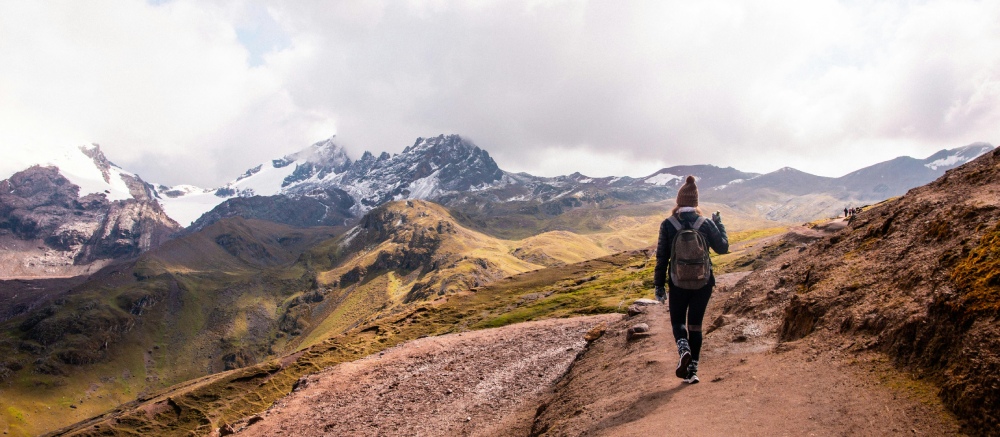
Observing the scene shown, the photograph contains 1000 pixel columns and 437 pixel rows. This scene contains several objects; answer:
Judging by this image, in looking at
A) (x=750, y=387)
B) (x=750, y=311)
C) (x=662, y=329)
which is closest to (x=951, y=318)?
(x=750, y=387)

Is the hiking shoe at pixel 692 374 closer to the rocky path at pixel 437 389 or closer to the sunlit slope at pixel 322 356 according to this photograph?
the rocky path at pixel 437 389

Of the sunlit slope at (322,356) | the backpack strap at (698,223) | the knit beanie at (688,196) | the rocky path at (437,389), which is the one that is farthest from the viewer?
the sunlit slope at (322,356)

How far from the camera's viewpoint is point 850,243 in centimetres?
1689

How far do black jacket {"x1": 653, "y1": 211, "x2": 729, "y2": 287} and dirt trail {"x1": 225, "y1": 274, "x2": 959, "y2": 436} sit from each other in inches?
115

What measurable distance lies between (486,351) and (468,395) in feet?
22.7

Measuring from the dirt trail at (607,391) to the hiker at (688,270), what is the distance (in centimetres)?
99

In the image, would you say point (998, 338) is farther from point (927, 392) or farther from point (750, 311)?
point (750, 311)

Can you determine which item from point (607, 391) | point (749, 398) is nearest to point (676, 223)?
point (749, 398)

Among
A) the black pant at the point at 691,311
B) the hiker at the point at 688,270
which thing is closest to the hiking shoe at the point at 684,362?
the hiker at the point at 688,270

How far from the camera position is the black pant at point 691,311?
484 inches

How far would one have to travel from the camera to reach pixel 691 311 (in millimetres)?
12375

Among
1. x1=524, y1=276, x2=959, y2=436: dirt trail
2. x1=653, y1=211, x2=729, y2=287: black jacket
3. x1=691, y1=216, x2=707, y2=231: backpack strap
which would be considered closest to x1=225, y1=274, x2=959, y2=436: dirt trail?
x1=524, y1=276, x2=959, y2=436: dirt trail

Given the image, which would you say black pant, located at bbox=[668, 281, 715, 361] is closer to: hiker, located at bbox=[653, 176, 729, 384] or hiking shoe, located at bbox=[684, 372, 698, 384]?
hiker, located at bbox=[653, 176, 729, 384]

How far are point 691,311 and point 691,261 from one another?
51.6 inches
